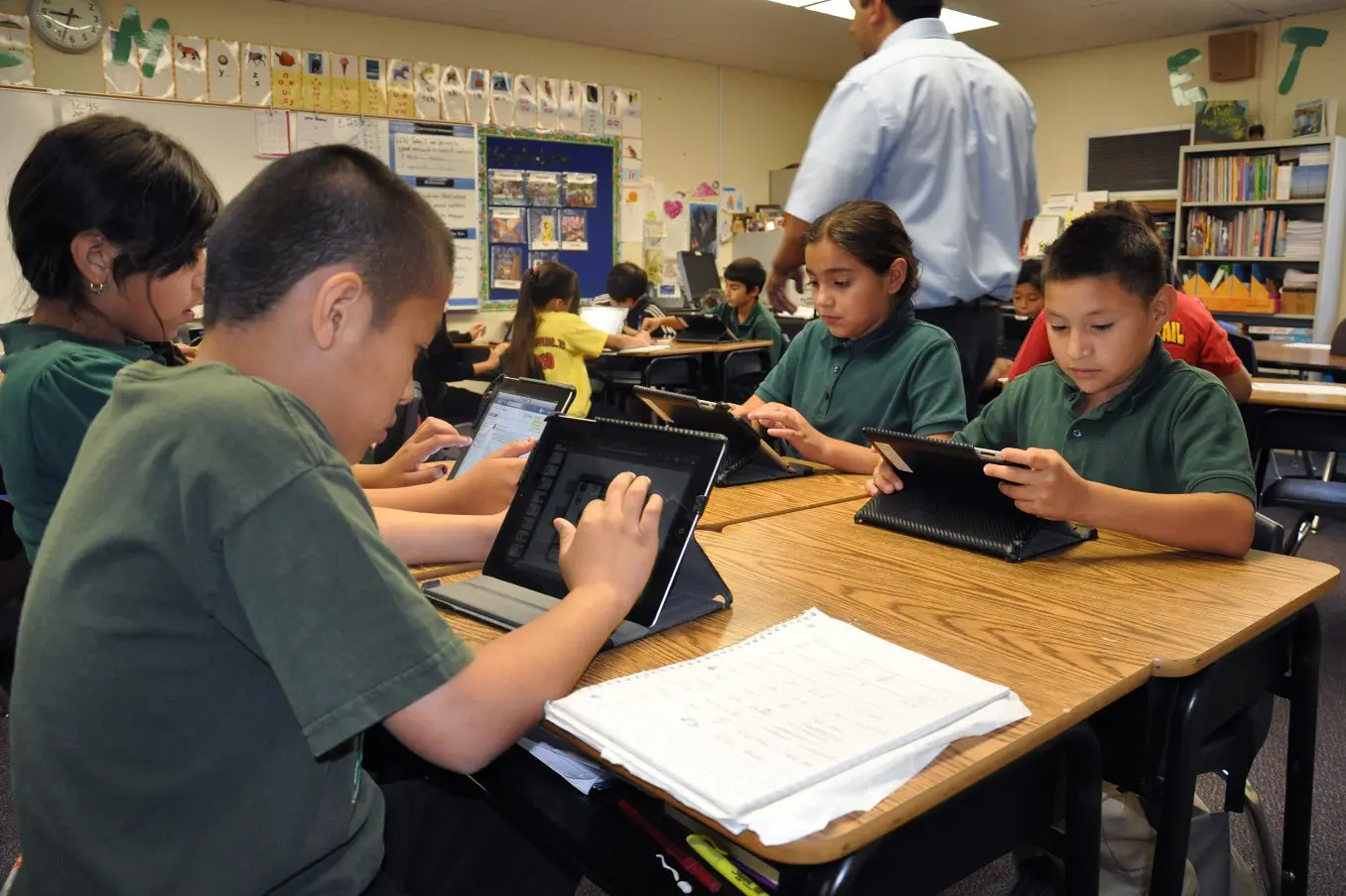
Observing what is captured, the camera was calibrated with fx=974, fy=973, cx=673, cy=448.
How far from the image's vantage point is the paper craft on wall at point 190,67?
525 cm

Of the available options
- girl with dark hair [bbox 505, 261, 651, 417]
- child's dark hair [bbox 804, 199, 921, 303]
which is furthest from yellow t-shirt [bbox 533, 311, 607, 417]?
child's dark hair [bbox 804, 199, 921, 303]

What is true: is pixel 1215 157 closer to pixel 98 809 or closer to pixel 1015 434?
pixel 1015 434

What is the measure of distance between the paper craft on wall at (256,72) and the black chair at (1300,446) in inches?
206

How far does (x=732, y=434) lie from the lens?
5.43 feet

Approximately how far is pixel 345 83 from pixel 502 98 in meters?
1.02

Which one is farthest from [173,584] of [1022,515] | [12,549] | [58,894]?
[12,549]

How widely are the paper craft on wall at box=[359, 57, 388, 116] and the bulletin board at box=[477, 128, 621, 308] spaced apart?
66cm

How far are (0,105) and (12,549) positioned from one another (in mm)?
4384

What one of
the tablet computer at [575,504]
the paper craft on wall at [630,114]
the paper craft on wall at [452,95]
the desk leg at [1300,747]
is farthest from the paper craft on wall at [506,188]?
the desk leg at [1300,747]

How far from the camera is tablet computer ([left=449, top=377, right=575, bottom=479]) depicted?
4.66 feet

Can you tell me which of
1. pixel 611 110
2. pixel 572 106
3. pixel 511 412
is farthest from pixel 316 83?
pixel 511 412

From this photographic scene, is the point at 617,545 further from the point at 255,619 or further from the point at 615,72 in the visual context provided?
the point at 615,72

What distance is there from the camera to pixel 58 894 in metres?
0.70

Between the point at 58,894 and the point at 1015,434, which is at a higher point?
the point at 1015,434
